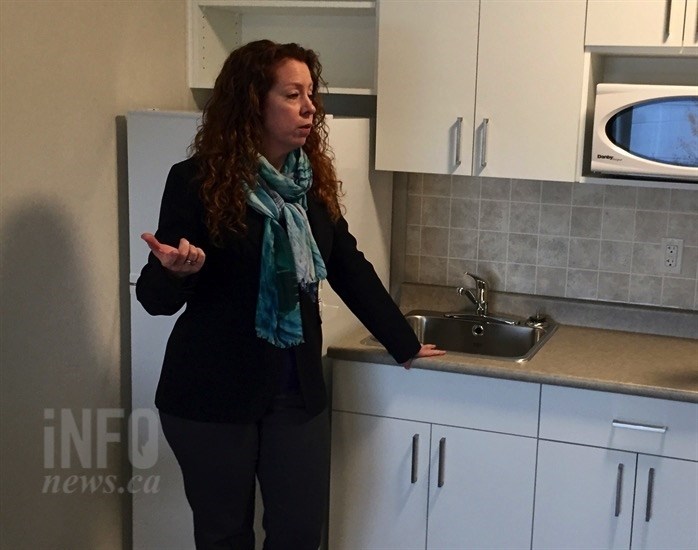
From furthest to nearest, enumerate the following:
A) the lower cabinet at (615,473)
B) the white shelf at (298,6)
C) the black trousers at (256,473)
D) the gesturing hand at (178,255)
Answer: the white shelf at (298,6), the lower cabinet at (615,473), the black trousers at (256,473), the gesturing hand at (178,255)

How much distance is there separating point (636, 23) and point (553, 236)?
0.74m

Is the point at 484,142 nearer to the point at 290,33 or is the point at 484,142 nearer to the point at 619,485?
the point at 290,33

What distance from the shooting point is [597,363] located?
2.52 m

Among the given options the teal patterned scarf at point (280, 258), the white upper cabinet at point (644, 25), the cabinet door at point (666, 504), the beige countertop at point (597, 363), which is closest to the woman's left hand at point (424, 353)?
the beige countertop at point (597, 363)

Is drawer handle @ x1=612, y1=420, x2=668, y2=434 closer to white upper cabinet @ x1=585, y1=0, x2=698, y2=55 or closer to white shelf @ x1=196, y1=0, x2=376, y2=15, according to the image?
white upper cabinet @ x1=585, y1=0, x2=698, y2=55

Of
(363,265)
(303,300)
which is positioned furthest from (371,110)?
(303,300)

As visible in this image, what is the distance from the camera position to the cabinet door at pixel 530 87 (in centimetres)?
249

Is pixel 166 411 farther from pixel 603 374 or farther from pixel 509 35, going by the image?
pixel 509 35

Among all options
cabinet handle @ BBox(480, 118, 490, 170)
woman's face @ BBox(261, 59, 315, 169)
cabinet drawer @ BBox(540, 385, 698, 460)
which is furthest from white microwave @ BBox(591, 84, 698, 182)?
woman's face @ BBox(261, 59, 315, 169)

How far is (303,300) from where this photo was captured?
2164 mm

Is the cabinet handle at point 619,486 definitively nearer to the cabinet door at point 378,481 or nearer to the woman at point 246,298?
the cabinet door at point 378,481

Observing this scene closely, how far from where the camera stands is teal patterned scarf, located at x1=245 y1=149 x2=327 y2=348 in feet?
6.71

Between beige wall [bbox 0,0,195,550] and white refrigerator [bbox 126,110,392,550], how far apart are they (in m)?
0.08

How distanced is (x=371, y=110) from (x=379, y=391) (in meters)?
0.91
